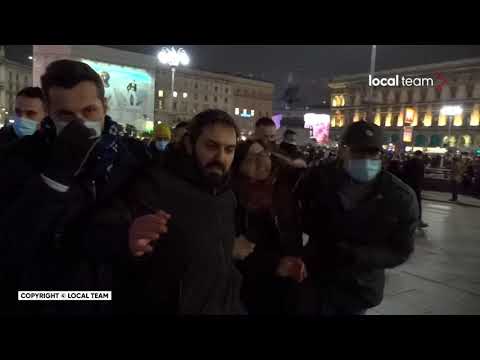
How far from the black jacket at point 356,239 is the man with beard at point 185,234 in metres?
0.78

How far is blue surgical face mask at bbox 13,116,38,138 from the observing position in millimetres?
2291

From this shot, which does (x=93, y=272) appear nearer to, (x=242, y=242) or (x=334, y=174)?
(x=242, y=242)

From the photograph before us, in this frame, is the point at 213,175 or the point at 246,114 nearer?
the point at 213,175

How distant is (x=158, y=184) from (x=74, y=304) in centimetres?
54

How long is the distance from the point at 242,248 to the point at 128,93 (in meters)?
26.3

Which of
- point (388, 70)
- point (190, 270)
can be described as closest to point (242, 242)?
point (190, 270)

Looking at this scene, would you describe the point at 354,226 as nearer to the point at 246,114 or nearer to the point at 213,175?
the point at 213,175

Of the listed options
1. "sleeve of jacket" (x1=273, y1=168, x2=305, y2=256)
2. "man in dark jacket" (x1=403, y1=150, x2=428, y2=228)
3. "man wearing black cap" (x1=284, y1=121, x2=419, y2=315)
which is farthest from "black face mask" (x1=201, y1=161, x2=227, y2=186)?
"man in dark jacket" (x1=403, y1=150, x2=428, y2=228)

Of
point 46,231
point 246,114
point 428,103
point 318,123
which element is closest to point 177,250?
point 46,231

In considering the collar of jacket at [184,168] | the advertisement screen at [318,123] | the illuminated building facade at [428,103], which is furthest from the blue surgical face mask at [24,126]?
the advertisement screen at [318,123]

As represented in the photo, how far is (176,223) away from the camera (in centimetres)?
143

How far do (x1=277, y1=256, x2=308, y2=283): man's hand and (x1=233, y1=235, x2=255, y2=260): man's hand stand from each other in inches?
7.9

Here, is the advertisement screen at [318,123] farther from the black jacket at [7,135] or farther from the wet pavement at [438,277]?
the black jacket at [7,135]

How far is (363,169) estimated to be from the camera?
223 cm
